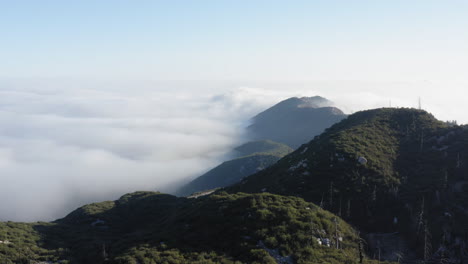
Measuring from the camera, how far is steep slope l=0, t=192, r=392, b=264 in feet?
87.0

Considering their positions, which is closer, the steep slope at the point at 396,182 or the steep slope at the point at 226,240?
the steep slope at the point at 226,240

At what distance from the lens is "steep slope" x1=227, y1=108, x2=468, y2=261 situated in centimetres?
3672

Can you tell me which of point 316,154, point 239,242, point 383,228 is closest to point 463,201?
point 383,228

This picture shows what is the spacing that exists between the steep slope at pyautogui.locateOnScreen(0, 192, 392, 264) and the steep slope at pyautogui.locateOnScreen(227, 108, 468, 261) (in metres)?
8.33

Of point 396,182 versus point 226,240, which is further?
point 396,182

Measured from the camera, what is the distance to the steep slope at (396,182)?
3672cm

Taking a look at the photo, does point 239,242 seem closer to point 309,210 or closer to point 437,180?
point 309,210

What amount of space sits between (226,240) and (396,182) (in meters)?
32.3

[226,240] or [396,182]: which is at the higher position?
[396,182]

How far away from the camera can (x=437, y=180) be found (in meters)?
45.9

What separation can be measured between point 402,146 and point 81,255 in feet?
198

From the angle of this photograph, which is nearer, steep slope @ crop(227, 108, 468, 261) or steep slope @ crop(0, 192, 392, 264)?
steep slope @ crop(0, 192, 392, 264)

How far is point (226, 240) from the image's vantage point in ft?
96.4

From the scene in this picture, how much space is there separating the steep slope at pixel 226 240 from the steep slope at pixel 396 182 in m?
8.33
